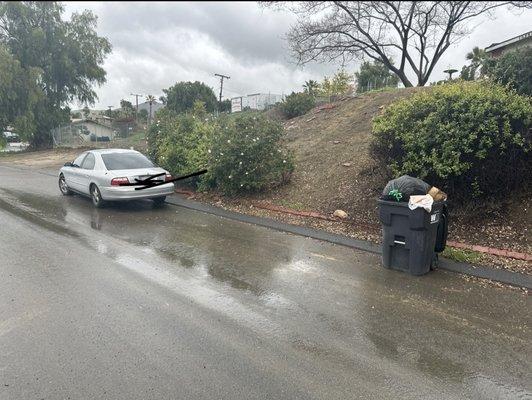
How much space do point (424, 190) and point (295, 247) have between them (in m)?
2.34

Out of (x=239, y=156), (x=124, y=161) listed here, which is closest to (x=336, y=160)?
(x=239, y=156)

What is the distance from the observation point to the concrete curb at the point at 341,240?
5453 mm

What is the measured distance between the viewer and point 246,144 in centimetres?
977

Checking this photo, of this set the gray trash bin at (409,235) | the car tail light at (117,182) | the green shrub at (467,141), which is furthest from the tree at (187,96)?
the gray trash bin at (409,235)

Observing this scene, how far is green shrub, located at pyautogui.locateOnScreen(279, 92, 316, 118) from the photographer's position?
1878cm

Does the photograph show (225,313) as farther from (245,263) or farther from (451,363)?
(451,363)

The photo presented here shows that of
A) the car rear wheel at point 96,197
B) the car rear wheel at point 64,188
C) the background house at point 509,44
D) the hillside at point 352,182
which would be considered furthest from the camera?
the background house at point 509,44

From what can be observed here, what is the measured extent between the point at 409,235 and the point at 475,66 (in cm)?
1244

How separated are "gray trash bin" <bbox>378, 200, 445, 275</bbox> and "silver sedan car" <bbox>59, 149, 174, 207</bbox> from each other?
4991mm

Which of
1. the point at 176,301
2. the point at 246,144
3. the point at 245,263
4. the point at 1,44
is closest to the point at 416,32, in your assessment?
the point at 246,144

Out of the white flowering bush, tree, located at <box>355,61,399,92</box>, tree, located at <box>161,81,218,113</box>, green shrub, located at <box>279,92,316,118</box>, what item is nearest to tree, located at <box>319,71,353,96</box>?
tree, located at <box>355,61,399,92</box>

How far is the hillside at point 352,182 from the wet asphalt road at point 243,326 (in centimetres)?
165

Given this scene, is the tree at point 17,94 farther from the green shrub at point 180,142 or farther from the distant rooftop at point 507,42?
the distant rooftop at point 507,42

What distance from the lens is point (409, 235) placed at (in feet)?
18.3
